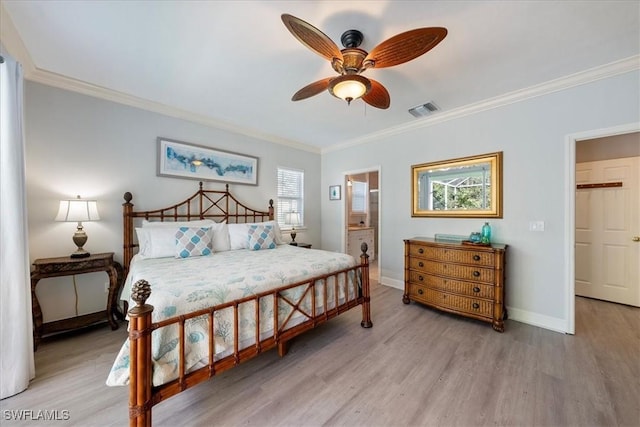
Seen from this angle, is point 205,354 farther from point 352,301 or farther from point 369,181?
point 369,181

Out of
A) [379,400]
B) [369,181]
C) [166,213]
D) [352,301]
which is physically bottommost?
[379,400]

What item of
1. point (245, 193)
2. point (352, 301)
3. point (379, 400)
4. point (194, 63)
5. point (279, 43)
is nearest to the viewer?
point (379, 400)

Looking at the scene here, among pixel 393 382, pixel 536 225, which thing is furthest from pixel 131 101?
pixel 536 225

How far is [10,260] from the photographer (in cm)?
171

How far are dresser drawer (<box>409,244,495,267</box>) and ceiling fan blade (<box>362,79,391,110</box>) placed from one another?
6.24 ft

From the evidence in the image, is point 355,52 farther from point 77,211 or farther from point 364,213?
point 364,213

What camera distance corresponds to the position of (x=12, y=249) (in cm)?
172

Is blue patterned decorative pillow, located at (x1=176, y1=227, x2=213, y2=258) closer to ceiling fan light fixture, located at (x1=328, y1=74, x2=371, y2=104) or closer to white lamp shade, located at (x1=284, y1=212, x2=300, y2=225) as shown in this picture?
white lamp shade, located at (x1=284, y1=212, x2=300, y2=225)

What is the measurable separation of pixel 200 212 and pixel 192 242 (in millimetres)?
959

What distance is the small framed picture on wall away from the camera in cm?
496

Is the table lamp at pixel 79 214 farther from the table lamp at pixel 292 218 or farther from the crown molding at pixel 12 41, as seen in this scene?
the table lamp at pixel 292 218

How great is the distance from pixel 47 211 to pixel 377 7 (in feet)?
12.1

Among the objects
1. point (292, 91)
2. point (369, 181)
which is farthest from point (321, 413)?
point (369, 181)

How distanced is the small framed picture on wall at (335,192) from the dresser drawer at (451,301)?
2.32 meters
